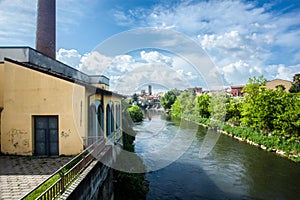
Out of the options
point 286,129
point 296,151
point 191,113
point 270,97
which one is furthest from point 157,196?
point 191,113

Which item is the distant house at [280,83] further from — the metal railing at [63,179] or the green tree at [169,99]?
the metal railing at [63,179]

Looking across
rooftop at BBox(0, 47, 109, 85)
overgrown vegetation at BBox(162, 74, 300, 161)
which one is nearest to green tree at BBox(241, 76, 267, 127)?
overgrown vegetation at BBox(162, 74, 300, 161)

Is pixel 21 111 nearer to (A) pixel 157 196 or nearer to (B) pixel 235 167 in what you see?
(A) pixel 157 196

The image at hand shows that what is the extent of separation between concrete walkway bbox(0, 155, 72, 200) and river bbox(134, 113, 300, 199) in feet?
18.7

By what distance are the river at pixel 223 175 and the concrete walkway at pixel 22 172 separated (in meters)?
5.71

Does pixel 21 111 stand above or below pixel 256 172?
above

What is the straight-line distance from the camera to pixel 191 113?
49781 mm

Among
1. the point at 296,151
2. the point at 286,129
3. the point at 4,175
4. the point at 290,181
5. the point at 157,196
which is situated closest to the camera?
the point at 4,175

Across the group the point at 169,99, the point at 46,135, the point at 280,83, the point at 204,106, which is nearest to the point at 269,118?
the point at 204,106

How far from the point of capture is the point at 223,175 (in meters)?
14.4

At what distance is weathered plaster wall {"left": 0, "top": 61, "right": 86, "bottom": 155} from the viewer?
8.27 m

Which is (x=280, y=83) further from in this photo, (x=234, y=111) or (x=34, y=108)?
(x=34, y=108)

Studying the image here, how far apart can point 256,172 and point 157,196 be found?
302 inches

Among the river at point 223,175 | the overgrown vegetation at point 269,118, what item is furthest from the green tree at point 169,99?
the river at point 223,175
